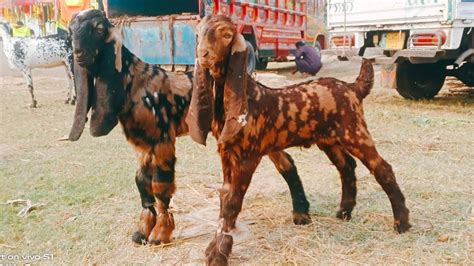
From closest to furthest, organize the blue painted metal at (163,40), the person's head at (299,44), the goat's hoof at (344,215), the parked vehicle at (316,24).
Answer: the goat's hoof at (344,215) → the blue painted metal at (163,40) → the person's head at (299,44) → the parked vehicle at (316,24)

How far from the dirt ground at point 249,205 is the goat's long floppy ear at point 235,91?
0.81 m

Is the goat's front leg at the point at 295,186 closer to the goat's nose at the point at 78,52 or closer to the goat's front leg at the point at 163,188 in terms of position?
the goat's front leg at the point at 163,188

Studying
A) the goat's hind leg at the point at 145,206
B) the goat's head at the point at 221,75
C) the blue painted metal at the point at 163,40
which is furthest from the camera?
the blue painted metal at the point at 163,40

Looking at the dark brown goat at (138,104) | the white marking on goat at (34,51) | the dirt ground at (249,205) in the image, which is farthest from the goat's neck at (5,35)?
the dark brown goat at (138,104)

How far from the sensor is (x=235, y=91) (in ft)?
8.92

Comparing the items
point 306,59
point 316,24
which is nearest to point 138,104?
point 306,59

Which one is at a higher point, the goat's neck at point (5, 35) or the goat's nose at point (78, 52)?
the goat's neck at point (5, 35)

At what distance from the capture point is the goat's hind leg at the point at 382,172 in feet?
10.3

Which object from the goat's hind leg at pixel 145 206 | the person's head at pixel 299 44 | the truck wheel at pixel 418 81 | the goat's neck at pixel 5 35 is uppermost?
the goat's neck at pixel 5 35

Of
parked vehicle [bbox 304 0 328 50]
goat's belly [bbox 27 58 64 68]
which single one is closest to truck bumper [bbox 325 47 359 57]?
goat's belly [bbox 27 58 64 68]

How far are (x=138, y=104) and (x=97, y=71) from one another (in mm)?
299

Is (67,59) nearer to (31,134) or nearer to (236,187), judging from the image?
(31,134)

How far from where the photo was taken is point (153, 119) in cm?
308

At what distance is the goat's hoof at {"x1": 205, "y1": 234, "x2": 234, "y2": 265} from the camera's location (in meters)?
2.82
